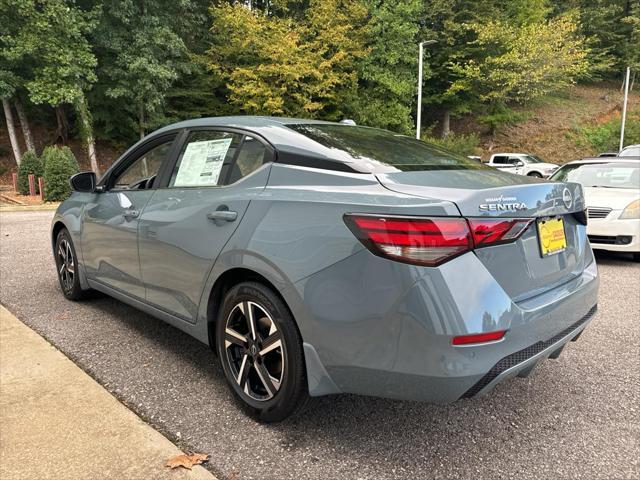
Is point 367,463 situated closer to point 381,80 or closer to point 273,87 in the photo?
point 273,87

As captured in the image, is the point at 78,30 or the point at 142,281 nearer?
the point at 142,281

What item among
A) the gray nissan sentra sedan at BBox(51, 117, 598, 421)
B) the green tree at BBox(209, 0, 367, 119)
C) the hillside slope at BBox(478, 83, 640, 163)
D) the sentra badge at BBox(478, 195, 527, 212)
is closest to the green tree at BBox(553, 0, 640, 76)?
the hillside slope at BBox(478, 83, 640, 163)

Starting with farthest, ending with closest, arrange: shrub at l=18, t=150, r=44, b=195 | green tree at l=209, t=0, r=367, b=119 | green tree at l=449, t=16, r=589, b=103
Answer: green tree at l=449, t=16, r=589, b=103 → green tree at l=209, t=0, r=367, b=119 → shrub at l=18, t=150, r=44, b=195

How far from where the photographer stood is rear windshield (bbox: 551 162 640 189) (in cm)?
715

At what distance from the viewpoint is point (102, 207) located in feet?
12.3

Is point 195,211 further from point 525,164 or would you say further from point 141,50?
point 525,164

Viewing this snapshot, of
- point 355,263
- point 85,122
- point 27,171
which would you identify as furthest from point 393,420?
point 85,122

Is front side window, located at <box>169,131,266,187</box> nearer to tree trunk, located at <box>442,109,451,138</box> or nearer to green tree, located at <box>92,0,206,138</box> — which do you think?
green tree, located at <box>92,0,206,138</box>

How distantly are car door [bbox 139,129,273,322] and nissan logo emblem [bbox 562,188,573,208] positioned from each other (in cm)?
148

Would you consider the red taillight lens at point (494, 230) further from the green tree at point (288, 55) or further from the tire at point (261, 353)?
the green tree at point (288, 55)

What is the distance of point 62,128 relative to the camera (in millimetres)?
27000

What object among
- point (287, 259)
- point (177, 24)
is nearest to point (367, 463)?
point (287, 259)

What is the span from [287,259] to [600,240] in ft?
19.0

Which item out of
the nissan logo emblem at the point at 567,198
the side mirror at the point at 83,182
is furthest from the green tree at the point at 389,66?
the nissan logo emblem at the point at 567,198
